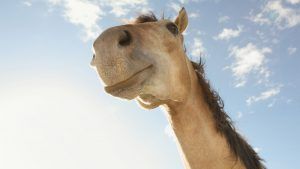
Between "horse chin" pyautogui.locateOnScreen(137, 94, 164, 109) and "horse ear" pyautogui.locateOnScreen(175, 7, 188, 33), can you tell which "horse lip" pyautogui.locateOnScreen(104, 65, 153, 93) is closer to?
"horse chin" pyautogui.locateOnScreen(137, 94, 164, 109)

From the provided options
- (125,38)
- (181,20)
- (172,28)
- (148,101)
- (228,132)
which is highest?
(181,20)

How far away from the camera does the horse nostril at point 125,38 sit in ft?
10.9

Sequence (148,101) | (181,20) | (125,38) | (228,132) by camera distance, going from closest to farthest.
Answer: (125,38)
(148,101)
(228,132)
(181,20)

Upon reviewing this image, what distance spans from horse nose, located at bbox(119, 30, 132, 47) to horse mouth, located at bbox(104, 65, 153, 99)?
0.95 feet

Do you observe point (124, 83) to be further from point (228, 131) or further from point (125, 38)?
point (228, 131)

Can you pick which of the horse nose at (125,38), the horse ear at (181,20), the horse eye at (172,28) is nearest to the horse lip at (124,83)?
the horse nose at (125,38)

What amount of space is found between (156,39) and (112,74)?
0.82 metres

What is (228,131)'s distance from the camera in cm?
416

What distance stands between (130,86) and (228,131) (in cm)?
139

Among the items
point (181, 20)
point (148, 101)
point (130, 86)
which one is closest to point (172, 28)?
point (181, 20)

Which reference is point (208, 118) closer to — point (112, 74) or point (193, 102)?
point (193, 102)

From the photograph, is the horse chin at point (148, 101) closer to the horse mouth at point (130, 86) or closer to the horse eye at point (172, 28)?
the horse mouth at point (130, 86)

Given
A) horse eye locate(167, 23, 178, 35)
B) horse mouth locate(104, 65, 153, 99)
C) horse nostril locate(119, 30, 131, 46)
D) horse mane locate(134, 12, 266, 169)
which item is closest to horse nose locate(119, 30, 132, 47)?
horse nostril locate(119, 30, 131, 46)

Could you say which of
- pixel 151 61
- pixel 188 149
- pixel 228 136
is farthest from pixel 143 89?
pixel 228 136
